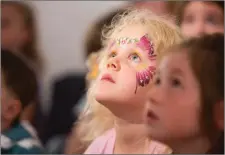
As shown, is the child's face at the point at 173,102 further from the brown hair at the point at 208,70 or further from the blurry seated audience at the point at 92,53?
the blurry seated audience at the point at 92,53

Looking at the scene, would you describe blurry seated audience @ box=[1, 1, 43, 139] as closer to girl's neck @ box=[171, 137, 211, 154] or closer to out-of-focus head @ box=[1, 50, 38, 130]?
out-of-focus head @ box=[1, 50, 38, 130]

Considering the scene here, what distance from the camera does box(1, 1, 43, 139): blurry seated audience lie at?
779 millimetres

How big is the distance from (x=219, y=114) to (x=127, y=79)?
170mm

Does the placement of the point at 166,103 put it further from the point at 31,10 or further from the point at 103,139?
the point at 31,10

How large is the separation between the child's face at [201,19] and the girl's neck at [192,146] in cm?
18

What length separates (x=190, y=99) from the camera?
697mm

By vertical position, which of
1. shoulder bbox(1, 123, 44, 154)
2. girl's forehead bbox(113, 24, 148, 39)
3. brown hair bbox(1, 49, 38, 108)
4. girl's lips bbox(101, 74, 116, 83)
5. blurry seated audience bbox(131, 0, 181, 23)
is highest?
blurry seated audience bbox(131, 0, 181, 23)

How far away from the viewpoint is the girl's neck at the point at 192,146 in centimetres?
70

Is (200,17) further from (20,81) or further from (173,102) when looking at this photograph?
(20,81)

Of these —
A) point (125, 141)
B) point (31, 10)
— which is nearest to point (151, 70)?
point (125, 141)

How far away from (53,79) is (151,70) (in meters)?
0.19

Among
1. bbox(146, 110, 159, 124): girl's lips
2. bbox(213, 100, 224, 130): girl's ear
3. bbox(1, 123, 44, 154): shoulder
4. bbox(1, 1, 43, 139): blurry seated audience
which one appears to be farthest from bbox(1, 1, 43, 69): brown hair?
bbox(213, 100, 224, 130): girl's ear

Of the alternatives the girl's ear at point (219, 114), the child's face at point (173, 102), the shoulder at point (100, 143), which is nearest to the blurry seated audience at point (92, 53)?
the shoulder at point (100, 143)

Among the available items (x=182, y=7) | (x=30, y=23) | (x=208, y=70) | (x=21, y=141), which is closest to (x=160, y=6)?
(x=182, y=7)
